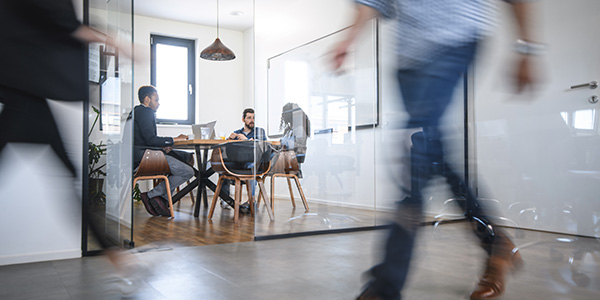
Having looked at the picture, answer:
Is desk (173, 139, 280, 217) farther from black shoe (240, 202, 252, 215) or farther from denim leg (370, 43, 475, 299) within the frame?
denim leg (370, 43, 475, 299)

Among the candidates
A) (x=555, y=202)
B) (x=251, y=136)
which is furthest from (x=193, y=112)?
(x=555, y=202)

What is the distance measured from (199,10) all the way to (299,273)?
5496mm

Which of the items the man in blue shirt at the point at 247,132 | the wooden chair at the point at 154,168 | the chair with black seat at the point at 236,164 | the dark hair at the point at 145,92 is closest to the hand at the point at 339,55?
the chair with black seat at the point at 236,164

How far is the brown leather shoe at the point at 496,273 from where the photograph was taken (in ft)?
4.55

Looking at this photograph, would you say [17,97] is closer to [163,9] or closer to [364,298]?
[364,298]

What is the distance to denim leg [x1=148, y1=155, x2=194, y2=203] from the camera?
4230 millimetres

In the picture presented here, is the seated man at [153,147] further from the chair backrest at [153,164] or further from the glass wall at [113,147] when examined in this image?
the glass wall at [113,147]

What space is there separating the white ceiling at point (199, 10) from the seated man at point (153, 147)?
2.56 metres

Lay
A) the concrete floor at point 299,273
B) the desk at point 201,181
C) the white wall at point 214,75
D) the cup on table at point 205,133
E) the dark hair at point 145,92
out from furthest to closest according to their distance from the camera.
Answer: the white wall at point 214,75 < the cup on table at point 205,133 < the desk at point 201,181 < the dark hair at point 145,92 < the concrete floor at point 299,273

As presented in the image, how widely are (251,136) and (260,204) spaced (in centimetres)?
157

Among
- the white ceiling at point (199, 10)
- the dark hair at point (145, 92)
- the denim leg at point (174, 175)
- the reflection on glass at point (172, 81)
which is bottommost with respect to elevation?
the denim leg at point (174, 175)

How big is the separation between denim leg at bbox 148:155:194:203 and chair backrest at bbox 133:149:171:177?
10 centimetres

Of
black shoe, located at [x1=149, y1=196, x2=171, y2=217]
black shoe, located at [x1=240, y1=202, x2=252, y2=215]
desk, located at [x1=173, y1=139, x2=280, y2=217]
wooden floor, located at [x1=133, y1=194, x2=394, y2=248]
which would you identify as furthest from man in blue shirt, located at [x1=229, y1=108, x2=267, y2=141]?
wooden floor, located at [x1=133, y1=194, x2=394, y2=248]

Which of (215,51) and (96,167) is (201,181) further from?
(96,167)
